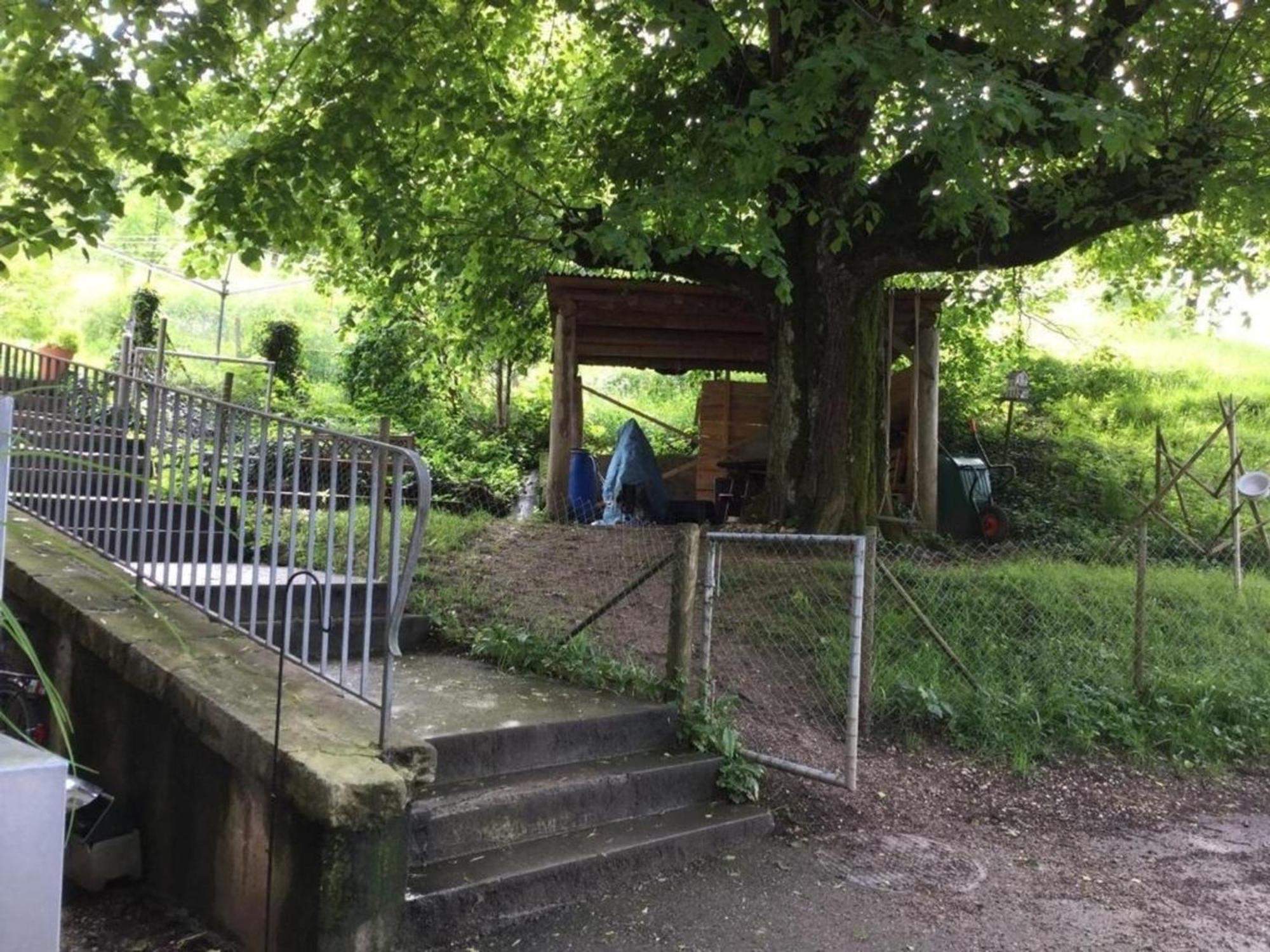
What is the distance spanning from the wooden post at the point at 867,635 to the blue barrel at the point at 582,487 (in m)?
6.24

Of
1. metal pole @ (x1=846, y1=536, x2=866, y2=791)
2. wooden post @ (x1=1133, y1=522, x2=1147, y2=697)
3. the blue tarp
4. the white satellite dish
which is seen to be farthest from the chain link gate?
the white satellite dish

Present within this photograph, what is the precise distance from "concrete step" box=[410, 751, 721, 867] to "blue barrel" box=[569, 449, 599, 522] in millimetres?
7064

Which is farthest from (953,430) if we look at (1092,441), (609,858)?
(609,858)

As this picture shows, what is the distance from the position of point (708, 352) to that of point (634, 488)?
84.5 inches

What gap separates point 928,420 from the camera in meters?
11.6

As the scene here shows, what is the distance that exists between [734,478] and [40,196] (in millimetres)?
8304

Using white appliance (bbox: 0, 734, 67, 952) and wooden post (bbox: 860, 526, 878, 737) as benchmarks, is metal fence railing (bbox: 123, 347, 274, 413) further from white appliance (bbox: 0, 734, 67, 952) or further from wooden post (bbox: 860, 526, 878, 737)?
white appliance (bbox: 0, 734, 67, 952)

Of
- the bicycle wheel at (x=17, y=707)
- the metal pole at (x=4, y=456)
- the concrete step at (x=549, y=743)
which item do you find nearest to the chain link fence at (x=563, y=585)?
the concrete step at (x=549, y=743)

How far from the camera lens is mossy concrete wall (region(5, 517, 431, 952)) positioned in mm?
3336

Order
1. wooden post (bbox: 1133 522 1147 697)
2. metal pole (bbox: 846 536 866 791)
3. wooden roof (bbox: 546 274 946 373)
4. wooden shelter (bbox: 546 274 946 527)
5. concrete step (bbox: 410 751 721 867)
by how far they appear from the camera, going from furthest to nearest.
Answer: wooden shelter (bbox: 546 274 946 527) → wooden roof (bbox: 546 274 946 373) → wooden post (bbox: 1133 522 1147 697) → metal pole (bbox: 846 536 866 791) → concrete step (bbox: 410 751 721 867)

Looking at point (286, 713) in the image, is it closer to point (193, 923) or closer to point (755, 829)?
point (193, 923)

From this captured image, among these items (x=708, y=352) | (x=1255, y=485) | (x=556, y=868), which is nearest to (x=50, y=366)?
(x=556, y=868)

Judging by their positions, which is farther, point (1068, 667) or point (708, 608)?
point (1068, 667)

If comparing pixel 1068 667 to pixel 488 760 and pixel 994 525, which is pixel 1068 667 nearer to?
pixel 488 760
